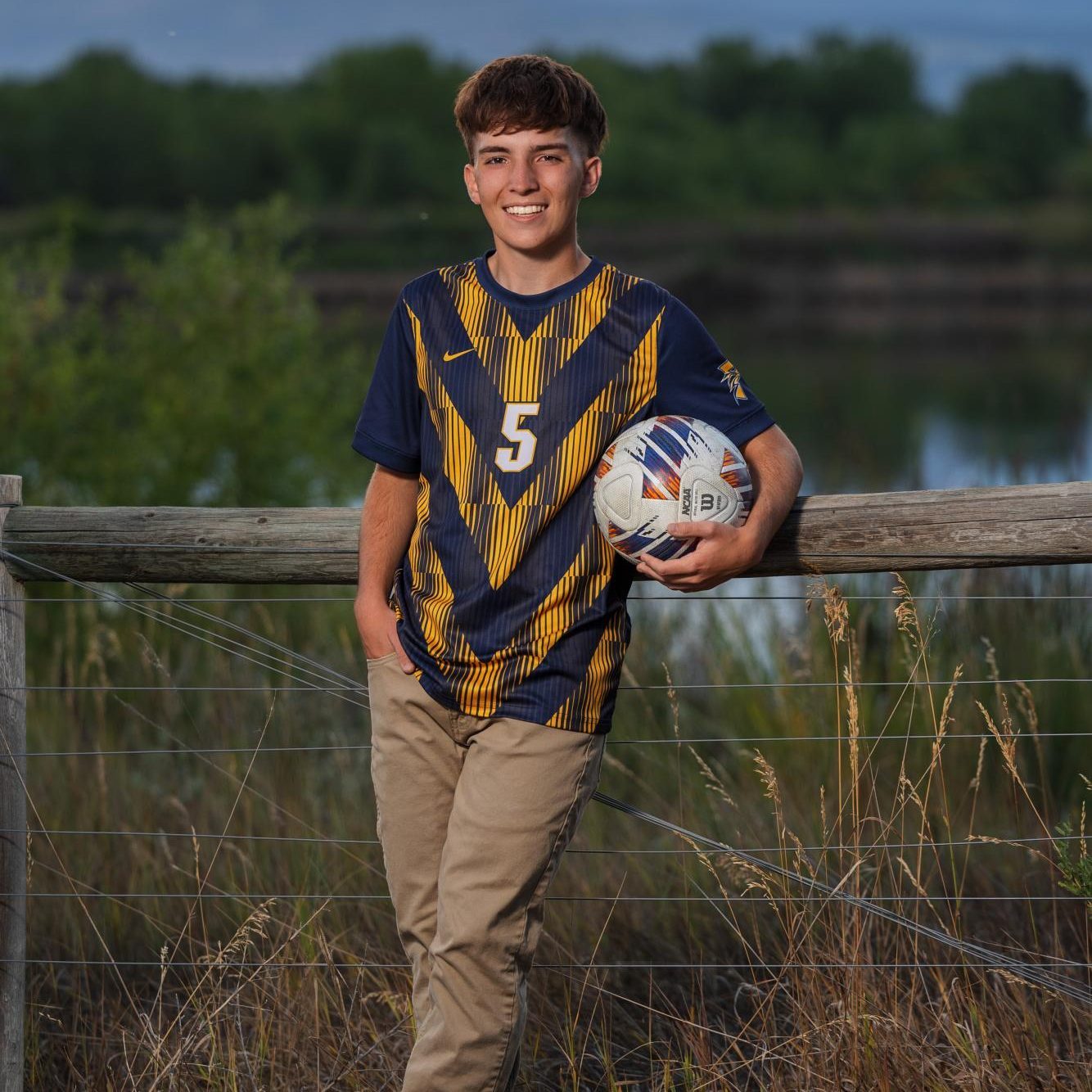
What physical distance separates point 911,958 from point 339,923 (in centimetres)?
141

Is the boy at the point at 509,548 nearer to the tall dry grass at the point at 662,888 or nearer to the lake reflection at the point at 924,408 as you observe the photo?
the tall dry grass at the point at 662,888

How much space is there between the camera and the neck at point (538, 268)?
265cm

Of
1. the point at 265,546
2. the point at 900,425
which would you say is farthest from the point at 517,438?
the point at 900,425

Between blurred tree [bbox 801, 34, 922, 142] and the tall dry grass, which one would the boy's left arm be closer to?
the tall dry grass

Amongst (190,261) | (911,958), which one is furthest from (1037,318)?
(911,958)

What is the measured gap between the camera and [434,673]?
102 inches

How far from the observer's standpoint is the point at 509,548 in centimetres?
253

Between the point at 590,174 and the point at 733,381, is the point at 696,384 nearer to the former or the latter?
the point at 733,381

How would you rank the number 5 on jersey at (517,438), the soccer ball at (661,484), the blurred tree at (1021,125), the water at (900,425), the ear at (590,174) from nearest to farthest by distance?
the soccer ball at (661,484) < the number 5 on jersey at (517,438) < the ear at (590,174) < the water at (900,425) < the blurred tree at (1021,125)

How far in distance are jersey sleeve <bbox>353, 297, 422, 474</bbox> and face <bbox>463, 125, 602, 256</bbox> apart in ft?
0.83

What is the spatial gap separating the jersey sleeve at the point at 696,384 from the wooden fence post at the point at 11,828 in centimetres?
145

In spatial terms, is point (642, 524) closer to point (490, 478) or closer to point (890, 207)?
point (490, 478)

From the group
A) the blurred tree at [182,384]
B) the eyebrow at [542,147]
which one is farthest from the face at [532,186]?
the blurred tree at [182,384]

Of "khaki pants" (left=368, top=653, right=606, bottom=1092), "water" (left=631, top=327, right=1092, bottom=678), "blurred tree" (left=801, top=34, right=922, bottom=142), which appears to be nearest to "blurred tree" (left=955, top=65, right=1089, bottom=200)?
"blurred tree" (left=801, top=34, right=922, bottom=142)
